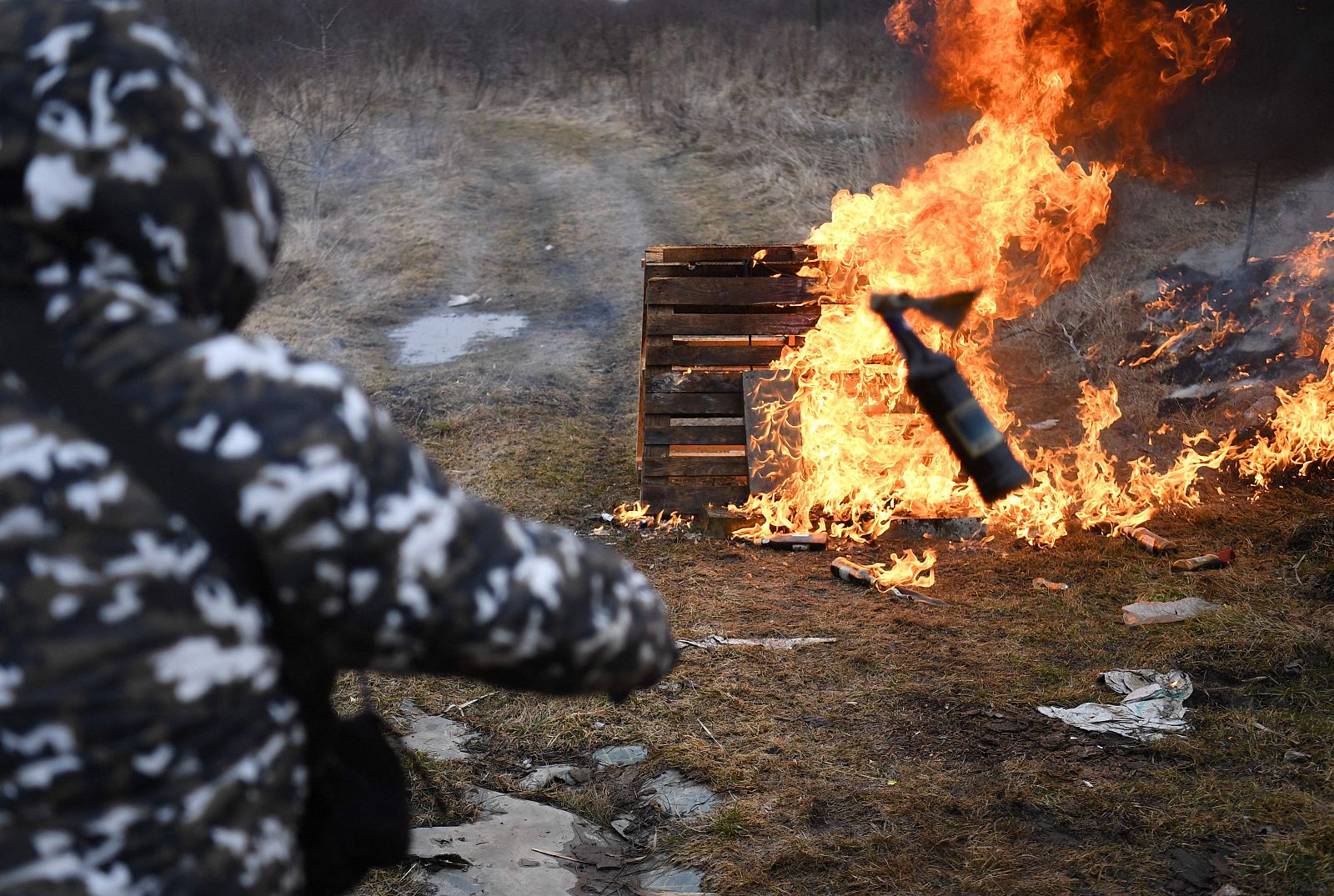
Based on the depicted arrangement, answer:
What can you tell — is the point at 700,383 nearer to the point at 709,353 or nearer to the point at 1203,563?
the point at 709,353

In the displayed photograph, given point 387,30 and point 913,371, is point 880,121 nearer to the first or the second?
point 387,30

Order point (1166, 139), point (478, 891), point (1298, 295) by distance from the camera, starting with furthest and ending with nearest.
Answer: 1. point (1166, 139)
2. point (1298, 295)
3. point (478, 891)

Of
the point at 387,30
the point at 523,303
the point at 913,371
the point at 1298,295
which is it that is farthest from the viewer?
the point at 387,30

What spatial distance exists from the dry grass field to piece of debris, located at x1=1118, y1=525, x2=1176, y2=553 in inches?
4.4

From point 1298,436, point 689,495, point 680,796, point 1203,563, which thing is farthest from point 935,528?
point 680,796

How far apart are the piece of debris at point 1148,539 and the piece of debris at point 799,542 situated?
2118mm

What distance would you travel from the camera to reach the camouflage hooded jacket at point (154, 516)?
1.07 metres

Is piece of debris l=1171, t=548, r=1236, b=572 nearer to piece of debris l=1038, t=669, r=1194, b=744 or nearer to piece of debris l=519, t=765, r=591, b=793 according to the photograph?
piece of debris l=1038, t=669, r=1194, b=744

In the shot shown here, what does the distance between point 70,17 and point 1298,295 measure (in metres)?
11.4

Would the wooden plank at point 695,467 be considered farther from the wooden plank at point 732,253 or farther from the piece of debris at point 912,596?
the piece of debris at point 912,596

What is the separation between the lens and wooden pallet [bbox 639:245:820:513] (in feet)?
24.7

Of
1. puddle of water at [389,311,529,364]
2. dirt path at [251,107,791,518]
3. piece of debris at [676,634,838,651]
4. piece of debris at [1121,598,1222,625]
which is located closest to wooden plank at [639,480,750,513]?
dirt path at [251,107,791,518]

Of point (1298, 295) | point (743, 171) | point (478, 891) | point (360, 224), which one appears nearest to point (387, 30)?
point (360, 224)

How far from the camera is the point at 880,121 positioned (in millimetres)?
16656
